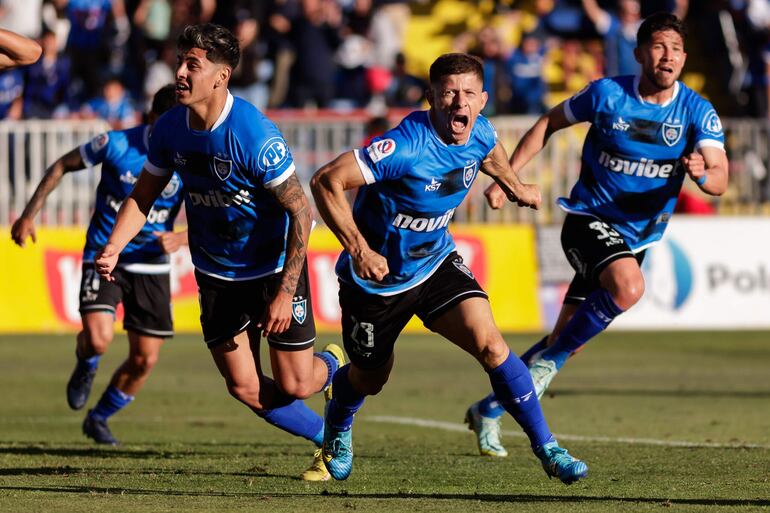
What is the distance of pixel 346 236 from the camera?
793 cm

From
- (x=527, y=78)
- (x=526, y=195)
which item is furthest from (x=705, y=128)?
(x=527, y=78)

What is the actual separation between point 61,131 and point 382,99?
212 inches

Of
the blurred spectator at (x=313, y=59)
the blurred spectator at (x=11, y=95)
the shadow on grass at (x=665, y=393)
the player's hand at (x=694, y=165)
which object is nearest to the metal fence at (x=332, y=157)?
the blurred spectator at (x=11, y=95)

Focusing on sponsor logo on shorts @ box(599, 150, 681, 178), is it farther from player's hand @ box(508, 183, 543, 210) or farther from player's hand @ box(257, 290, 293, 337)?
player's hand @ box(257, 290, 293, 337)

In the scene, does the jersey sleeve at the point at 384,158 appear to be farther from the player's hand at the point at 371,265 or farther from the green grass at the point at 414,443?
the green grass at the point at 414,443

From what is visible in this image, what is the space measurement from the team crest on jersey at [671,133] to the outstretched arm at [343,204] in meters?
3.04

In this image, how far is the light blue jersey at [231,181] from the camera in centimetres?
828

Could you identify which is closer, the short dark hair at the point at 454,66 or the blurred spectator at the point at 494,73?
the short dark hair at the point at 454,66

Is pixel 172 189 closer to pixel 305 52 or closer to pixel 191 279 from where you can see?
pixel 191 279

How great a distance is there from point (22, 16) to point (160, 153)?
61.2ft

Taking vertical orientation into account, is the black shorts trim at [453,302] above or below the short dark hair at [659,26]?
below

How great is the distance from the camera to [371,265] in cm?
774

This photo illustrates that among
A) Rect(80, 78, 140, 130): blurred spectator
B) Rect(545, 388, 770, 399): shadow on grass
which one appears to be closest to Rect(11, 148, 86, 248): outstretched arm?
Rect(545, 388, 770, 399): shadow on grass

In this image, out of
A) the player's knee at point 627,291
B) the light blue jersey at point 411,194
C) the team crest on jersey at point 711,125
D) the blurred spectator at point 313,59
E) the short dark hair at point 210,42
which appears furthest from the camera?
the blurred spectator at point 313,59
